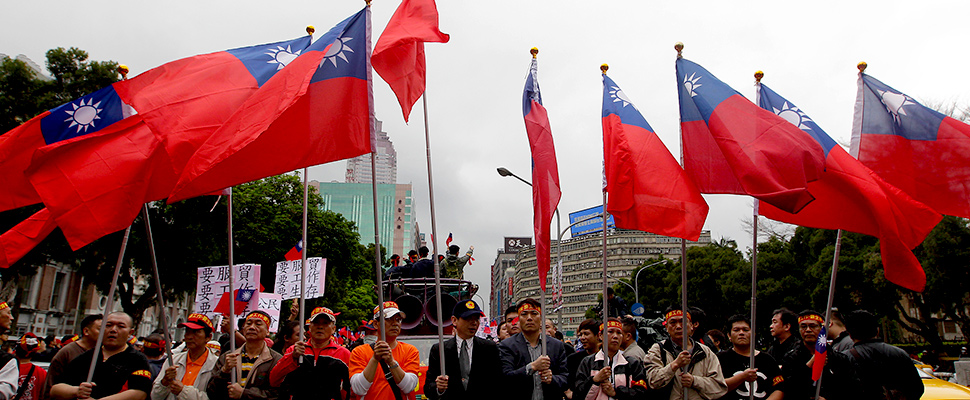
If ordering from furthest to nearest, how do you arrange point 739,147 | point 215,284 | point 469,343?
point 215,284
point 469,343
point 739,147

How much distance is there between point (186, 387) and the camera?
6.02 m

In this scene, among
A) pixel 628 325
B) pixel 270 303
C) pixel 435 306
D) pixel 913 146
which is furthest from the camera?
pixel 435 306

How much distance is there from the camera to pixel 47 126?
6258 millimetres

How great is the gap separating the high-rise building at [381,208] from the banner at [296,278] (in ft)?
311

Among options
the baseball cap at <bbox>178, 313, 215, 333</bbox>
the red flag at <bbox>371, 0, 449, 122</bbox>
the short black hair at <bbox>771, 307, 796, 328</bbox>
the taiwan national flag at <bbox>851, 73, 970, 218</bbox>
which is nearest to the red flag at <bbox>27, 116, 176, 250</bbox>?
the baseball cap at <bbox>178, 313, 215, 333</bbox>

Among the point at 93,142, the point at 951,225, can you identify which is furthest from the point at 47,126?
the point at 951,225

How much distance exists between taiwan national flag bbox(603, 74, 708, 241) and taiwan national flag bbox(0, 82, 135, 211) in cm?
454

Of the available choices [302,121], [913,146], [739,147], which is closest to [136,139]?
[302,121]

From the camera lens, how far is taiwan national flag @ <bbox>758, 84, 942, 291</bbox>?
561 centimetres

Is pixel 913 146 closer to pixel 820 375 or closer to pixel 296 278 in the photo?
pixel 820 375

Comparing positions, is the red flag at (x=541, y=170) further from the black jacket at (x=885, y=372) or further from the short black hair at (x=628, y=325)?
the black jacket at (x=885, y=372)

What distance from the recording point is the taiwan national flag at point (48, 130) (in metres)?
6.16

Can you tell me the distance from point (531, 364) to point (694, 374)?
150cm

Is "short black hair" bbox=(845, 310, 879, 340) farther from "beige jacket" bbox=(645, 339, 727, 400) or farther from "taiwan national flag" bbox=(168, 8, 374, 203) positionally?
"taiwan national flag" bbox=(168, 8, 374, 203)
